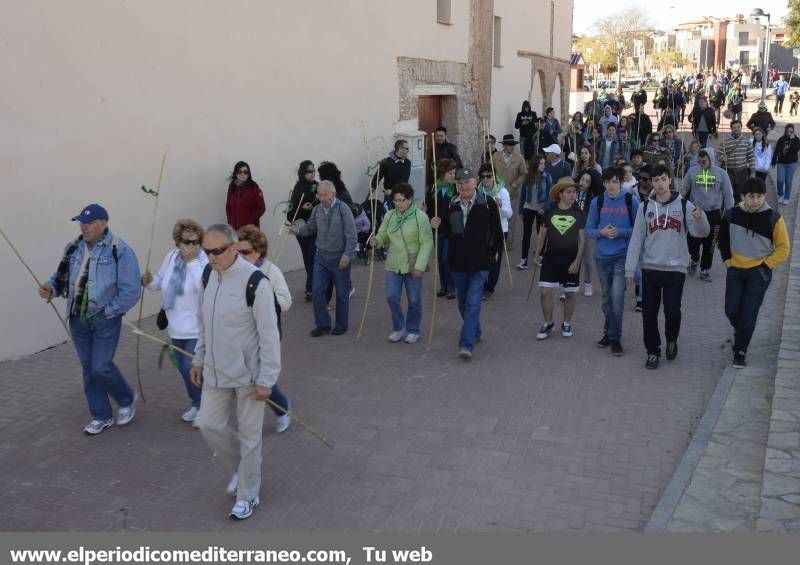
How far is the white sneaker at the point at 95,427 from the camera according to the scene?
6277 millimetres

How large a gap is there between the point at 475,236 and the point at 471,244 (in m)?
0.10

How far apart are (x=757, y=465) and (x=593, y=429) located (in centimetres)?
116

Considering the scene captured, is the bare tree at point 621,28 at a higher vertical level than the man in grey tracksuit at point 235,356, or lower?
higher

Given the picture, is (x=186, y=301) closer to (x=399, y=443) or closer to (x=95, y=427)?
(x=95, y=427)

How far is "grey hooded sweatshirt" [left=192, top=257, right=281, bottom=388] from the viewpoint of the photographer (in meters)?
4.72

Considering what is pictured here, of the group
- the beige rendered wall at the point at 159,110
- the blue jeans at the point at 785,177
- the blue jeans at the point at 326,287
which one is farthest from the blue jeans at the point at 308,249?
the blue jeans at the point at 785,177

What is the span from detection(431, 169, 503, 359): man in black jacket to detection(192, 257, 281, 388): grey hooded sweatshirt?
327 centimetres

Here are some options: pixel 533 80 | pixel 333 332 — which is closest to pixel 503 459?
pixel 333 332

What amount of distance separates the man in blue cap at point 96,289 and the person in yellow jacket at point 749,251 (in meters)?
4.96

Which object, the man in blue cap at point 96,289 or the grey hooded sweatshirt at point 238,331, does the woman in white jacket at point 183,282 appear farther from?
the grey hooded sweatshirt at point 238,331

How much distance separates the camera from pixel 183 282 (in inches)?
238

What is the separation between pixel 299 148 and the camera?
39.0 feet

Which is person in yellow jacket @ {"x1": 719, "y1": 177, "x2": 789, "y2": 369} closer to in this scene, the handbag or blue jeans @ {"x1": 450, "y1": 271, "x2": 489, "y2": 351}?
blue jeans @ {"x1": 450, "y1": 271, "x2": 489, "y2": 351}

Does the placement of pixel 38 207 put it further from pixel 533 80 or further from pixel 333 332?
pixel 533 80
